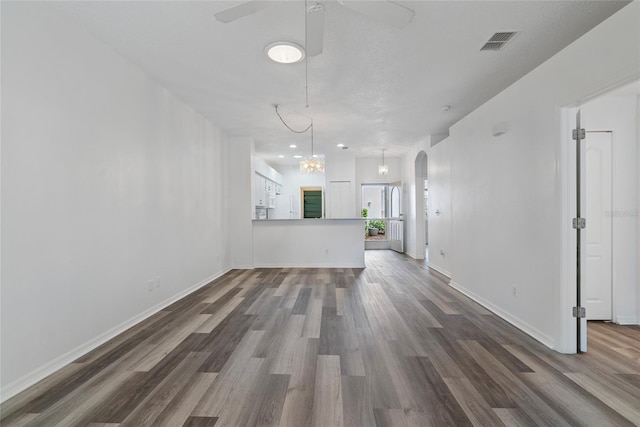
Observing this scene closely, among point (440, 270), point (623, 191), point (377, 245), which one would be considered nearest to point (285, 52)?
point (623, 191)

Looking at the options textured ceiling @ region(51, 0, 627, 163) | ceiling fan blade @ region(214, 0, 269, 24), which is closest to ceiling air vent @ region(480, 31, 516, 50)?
textured ceiling @ region(51, 0, 627, 163)

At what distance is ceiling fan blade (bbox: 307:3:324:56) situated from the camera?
5.75 ft

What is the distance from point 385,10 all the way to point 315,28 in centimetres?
49

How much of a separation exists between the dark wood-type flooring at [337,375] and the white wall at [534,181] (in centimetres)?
35

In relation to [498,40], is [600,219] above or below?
below

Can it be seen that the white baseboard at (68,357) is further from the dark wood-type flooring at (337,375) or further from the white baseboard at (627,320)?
the white baseboard at (627,320)

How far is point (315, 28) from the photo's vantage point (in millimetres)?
1934

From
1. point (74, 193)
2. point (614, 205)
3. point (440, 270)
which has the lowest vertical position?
point (440, 270)

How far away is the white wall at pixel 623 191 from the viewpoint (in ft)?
9.55

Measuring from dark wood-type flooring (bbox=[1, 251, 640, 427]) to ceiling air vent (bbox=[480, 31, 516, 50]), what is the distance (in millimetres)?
2824

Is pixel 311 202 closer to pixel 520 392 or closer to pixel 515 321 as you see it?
pixel 515 321

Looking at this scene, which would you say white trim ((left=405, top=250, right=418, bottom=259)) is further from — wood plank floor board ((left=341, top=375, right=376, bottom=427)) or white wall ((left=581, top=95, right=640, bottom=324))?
wood plank floor board ((left=341, top=375, right=376, bottom=427))

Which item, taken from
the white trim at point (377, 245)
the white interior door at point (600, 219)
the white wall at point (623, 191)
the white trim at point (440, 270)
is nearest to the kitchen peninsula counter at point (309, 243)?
the white trim at point (440, 270)

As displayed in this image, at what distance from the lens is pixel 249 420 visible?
1573 mm
